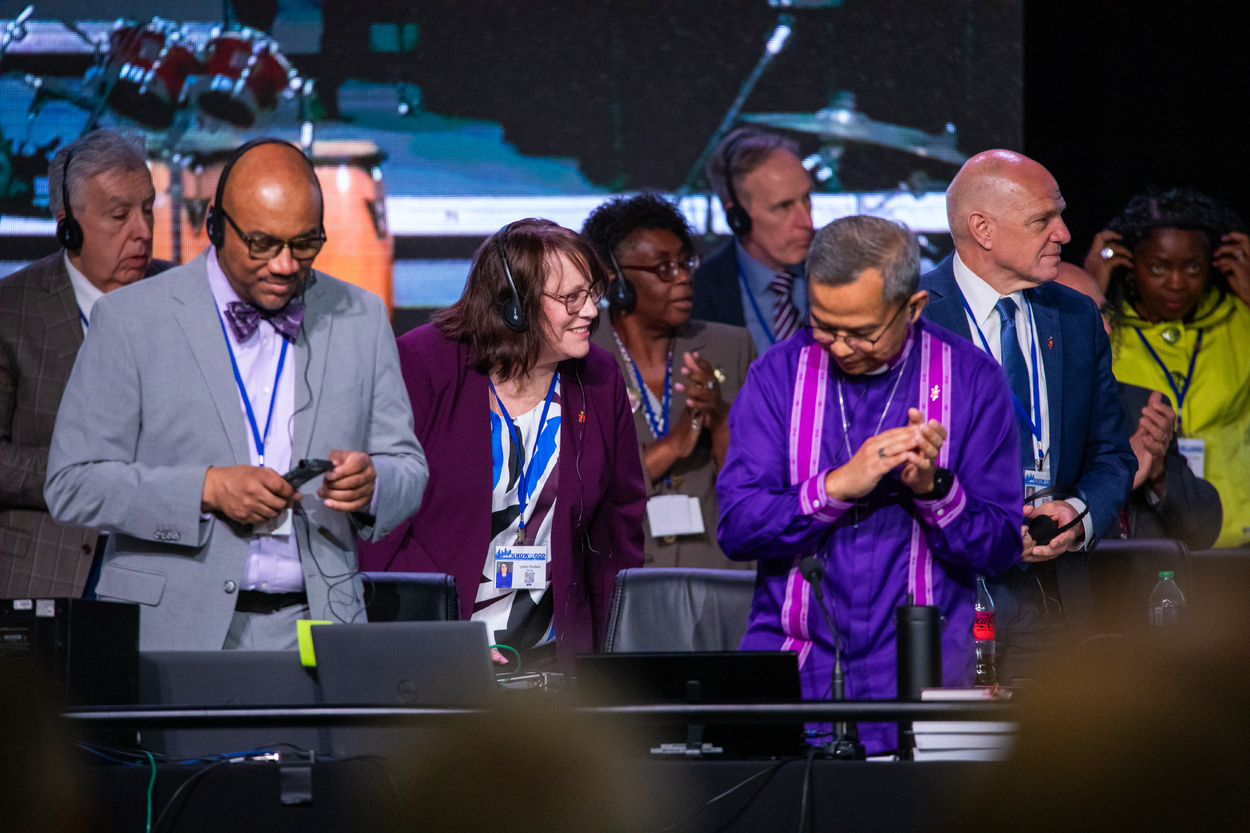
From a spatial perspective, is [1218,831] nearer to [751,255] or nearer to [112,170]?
[112,170]

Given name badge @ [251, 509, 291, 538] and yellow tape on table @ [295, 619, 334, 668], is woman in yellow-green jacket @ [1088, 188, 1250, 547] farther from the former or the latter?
yellow tape on table @ [295, 619, 334, 668]

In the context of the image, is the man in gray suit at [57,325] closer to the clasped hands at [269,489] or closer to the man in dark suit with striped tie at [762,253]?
the clasped hands at [269,489]

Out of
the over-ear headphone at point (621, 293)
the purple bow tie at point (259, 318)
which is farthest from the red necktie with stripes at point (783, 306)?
the purple bow tie at point (259, 318)

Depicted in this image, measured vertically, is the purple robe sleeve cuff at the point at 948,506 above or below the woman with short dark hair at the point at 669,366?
below

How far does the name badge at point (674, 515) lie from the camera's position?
3.96 meters

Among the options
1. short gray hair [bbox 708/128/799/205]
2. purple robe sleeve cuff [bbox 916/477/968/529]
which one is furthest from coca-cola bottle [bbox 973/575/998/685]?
short gray hair [bbox 708/128/799/205]

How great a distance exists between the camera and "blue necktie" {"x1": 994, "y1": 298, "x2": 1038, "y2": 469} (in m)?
3.02

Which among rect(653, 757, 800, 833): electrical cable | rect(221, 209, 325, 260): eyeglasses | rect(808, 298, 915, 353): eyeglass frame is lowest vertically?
rect(653, 757, 800, 833): electrical cable

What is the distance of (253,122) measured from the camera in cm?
499

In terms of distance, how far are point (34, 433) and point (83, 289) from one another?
441mm

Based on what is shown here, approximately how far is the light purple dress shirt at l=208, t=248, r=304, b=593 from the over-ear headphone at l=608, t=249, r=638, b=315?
156cm

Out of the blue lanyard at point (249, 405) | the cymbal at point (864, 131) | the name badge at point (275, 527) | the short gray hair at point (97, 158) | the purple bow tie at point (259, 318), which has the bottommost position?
the name badge at point (275, 527)

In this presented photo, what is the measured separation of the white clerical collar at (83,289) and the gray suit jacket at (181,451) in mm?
1101

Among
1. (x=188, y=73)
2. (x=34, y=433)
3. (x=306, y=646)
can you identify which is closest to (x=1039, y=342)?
(x=306, y=646)
